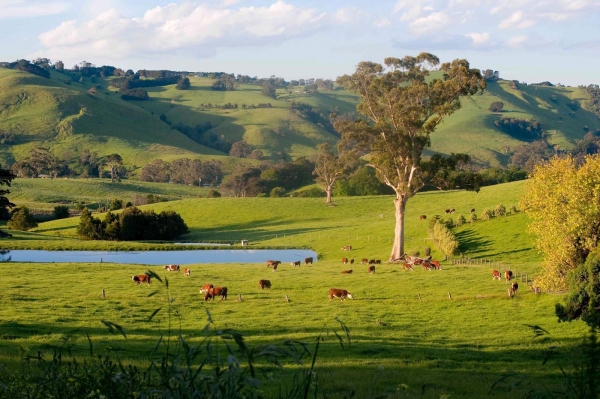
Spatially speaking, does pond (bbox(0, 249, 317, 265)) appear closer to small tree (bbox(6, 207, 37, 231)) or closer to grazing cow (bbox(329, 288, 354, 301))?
small tree (bbox(6, 207, 37, 231))

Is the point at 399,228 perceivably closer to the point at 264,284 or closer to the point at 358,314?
the point at 264,284

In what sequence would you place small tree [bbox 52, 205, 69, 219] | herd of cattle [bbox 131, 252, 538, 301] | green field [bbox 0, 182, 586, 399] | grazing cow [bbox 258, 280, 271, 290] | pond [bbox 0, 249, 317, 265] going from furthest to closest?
small tree [bbox 52, 205, 69, 219] < pond [bbox 0, 249, 317, 265] < grazing cow [bbox 258, 280, 271, 290] < herd of cattle [bbox 131, 252, 538, 301] < green field [bbox 0, 182, 586, 399]

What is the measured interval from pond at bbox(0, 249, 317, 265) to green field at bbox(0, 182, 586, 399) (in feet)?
11.7

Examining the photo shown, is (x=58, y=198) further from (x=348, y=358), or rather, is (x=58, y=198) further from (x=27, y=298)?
(x=348, y=358)

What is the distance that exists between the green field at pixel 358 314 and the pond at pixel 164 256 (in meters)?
3.58

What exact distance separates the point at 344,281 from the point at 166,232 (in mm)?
45423

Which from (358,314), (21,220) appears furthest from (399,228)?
(21,220)

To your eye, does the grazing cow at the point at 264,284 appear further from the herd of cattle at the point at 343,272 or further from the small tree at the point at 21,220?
the small tree at the point at 21,220

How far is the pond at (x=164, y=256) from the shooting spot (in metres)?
61.7

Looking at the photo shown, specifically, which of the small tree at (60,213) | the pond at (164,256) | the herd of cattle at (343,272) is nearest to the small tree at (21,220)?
the small tree at (60,213)

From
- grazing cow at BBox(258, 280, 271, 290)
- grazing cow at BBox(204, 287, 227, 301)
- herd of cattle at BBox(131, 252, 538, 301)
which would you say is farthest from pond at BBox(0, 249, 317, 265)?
grazing cow at BBox(204, 287, 227, 301)

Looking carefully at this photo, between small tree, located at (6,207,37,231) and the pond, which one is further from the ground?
small tree, located at (6,207,37,231)

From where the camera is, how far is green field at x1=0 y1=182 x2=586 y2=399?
15.9 m

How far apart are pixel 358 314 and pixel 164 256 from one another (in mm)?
39077
